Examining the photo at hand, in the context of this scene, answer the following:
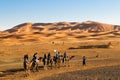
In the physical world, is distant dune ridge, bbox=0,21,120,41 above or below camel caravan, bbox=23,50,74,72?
below

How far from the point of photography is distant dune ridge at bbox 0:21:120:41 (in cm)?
9450

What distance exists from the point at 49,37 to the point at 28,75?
63493 mm

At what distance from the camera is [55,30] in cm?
15100

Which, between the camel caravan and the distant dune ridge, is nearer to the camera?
the camel caravan

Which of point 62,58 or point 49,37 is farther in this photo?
point 49,37

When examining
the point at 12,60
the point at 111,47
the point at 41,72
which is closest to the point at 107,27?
the point at 111,47

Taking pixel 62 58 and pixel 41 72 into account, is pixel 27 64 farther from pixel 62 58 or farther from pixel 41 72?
pixel 62 58

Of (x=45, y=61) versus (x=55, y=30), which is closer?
(x=45, y=61)

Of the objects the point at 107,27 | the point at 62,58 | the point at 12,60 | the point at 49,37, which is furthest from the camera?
the point at 107,27

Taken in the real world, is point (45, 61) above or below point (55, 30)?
above

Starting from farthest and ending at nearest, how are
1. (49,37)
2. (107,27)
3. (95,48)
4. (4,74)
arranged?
(107,27)
(49,37)
(95,48)
(4,74)

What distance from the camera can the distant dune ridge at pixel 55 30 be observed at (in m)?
94.5

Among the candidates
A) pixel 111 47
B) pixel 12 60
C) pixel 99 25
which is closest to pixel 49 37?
pixel 111 47

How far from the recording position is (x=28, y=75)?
30.7m
